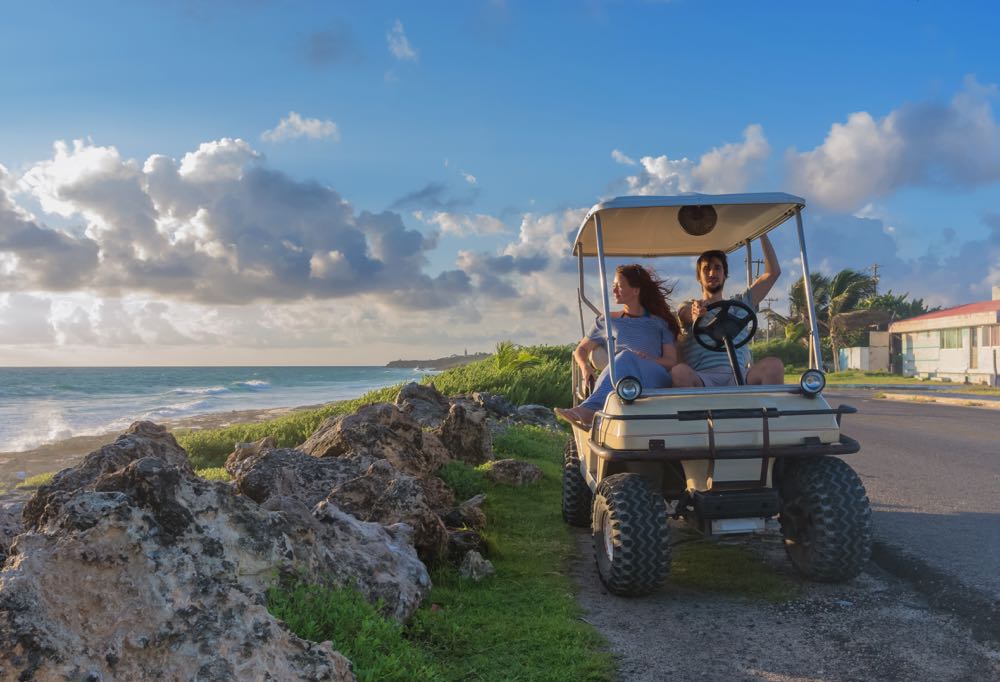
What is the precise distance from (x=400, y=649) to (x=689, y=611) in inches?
75.5

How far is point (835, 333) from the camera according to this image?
55.9 metres

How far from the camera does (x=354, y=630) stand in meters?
3.34

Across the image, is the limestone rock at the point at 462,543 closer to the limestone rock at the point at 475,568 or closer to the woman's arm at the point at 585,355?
the limestone rock at the point at 475,568

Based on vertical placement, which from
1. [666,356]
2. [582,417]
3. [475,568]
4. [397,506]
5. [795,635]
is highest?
[666,356]

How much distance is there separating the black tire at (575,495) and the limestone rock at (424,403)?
452 cm

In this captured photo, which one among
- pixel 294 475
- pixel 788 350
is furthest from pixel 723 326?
pixel 788 350

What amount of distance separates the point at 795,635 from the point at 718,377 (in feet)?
6.98

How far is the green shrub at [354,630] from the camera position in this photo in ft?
10.3

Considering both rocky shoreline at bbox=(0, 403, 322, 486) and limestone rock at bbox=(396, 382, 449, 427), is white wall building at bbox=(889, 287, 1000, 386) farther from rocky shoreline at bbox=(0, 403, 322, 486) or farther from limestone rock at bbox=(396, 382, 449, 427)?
rocky shoreline at bbox=(0, 403, 322, 486)

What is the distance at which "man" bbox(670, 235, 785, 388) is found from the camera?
5.55 meters

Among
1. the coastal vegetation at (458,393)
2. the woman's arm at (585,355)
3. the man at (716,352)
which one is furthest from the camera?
the coastal vegetation at (458,393)

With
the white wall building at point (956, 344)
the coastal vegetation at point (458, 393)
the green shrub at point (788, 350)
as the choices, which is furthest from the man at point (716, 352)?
the green shrub at point (788, 350)

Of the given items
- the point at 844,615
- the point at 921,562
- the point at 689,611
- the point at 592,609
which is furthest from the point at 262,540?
the point at 921,562

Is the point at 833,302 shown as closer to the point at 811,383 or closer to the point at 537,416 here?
the point at 537,416
